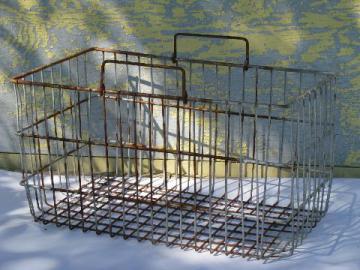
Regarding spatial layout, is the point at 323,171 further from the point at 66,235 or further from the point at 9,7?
the point at 9,7

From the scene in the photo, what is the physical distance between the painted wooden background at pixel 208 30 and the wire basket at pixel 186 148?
5 cm

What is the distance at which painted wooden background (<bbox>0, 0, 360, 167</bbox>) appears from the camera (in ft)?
7.89

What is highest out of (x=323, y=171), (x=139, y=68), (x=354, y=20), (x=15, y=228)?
(x=354, y=20)

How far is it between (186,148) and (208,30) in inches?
16.5

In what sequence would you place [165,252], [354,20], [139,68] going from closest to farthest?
[165,252] → [354,20] → [139,68]

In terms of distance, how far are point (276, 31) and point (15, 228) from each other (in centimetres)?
101

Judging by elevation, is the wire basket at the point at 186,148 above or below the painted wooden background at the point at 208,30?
below

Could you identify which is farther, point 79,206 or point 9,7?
point 9,7

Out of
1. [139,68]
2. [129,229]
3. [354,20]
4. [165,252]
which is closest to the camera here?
[165,252]

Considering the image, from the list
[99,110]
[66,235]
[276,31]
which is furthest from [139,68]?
[66,235]

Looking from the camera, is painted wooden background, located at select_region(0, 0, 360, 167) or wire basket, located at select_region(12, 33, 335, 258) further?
painted wooden background, located at select_region(0, 0, 360, 167)

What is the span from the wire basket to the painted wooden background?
51 mm

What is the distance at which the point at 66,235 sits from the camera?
2.19 metres

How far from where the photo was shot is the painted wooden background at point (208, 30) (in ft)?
7.89
